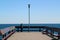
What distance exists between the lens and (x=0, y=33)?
1019cm

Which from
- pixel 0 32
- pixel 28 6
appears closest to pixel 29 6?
pixel 28 6

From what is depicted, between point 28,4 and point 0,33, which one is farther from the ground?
point 28,4

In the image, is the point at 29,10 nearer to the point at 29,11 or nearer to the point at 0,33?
the point at 29,11

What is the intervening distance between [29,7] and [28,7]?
0.16 m

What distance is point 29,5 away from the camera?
28.3 metres

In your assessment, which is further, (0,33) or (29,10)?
(29,10)

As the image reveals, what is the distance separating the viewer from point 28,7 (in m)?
28.5

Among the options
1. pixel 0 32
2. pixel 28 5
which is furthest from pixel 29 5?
pixel 0 32

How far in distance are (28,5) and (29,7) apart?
1.09 ft

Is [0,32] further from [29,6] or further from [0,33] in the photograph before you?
[29,6]

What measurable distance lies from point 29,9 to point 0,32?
18840mm

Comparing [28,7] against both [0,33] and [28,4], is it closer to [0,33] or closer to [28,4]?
[28,4]

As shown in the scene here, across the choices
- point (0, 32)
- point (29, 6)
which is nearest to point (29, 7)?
point (29, 6)

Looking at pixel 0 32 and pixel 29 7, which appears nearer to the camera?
pixel 0 32
